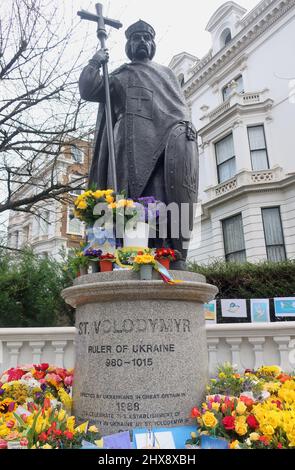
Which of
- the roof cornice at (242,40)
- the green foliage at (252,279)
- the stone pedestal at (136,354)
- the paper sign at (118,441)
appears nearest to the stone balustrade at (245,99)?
the roof cornice at (242,40)

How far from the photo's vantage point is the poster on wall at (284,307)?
7.22 meters

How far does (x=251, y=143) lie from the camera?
18.3 m

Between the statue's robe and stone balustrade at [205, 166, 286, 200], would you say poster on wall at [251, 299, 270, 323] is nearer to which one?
the statue's robe

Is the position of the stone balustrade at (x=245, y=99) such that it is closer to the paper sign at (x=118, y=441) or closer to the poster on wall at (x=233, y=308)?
the poster on wall at (x=233, y=308)

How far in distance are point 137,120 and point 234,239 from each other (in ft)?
48.3

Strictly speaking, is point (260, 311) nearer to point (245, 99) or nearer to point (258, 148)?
point (258, 148)

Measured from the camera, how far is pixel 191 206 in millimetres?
4293

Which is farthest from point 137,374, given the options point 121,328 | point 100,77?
point 100,77

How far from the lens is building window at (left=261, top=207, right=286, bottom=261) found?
651 inches

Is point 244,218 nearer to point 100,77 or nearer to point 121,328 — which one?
point 100,77

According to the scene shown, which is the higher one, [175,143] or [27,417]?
[175,143]

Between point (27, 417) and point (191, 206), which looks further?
point (191, 206)

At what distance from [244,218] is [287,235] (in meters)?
2.16
